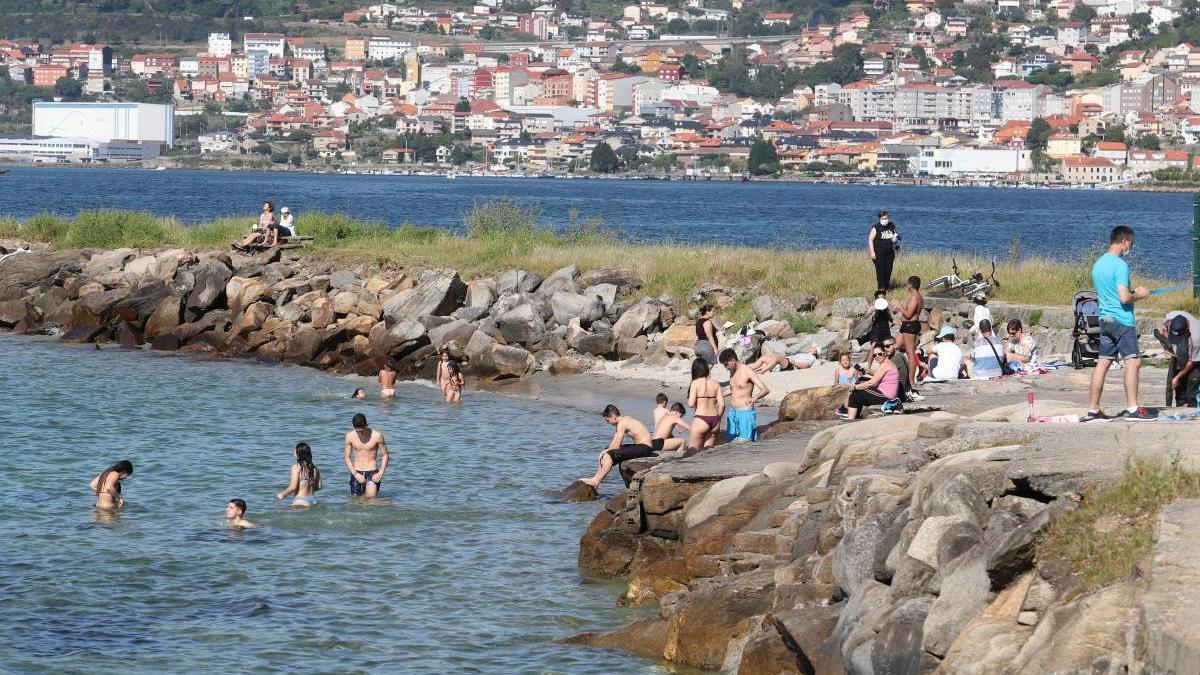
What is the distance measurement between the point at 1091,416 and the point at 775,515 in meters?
2.45

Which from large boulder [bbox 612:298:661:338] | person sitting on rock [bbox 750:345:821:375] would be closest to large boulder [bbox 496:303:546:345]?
large boulder [bbox 612:298:661:338]

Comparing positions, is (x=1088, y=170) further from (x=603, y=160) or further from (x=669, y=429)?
(x=669, y=429)

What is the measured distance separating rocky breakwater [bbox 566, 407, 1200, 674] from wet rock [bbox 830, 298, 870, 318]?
10.4 meters

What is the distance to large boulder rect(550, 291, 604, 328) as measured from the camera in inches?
1025

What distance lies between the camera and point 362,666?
11.2m

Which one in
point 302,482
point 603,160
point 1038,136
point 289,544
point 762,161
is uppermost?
point 1038,136

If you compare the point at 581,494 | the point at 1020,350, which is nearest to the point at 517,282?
the point at 1020,350

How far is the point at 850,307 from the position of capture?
24516mm

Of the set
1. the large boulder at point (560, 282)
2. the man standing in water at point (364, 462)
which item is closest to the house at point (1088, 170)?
the large boulder at point (560, 282)

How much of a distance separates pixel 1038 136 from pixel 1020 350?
18169 cm

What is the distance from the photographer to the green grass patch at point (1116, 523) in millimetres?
8000

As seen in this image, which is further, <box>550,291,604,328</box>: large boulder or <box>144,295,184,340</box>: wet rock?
<box>144,295,184,340</box>: wet rock

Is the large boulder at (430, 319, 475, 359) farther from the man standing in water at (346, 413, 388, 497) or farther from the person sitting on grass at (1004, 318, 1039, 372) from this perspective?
the person sitting on grass at (1004, 318, 1039, 372)

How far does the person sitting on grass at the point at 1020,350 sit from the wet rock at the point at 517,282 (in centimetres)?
1012
